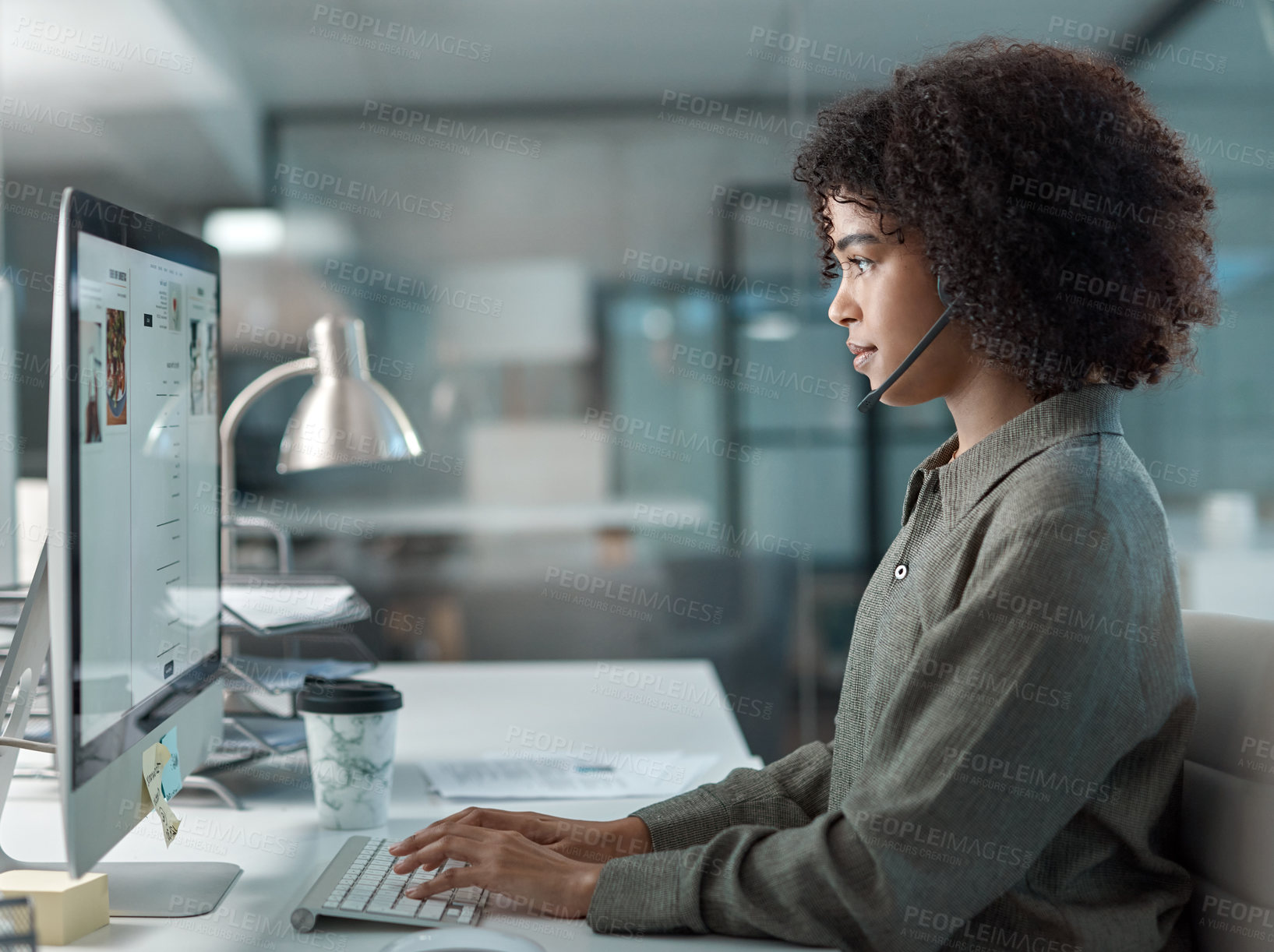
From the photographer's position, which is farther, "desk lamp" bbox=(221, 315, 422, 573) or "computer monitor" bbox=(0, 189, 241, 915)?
"desk lamp" bbox=(221, 315, 422, 573)

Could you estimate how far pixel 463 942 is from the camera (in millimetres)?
743

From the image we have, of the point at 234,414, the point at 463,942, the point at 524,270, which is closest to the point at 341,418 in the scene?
the point at 234,414

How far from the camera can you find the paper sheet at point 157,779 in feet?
2.96

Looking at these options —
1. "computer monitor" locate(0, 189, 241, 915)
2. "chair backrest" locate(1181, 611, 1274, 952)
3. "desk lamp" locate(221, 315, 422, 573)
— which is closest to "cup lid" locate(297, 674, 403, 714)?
"computer monitor" locate(0, 189, 241, 915)

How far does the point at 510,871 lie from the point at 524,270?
227 centimetres

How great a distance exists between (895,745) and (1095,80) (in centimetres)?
60

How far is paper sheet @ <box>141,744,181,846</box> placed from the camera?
0.90 m

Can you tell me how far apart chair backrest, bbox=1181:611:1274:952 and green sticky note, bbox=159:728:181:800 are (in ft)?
2.85

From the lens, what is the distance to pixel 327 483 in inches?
116

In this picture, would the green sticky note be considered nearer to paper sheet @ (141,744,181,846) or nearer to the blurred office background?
paper sheet @ (141,744,181,846)

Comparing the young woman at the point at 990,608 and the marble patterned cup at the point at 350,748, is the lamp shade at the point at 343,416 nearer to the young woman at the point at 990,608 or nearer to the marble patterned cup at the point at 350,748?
the marble patterned cup at the point at 350,748

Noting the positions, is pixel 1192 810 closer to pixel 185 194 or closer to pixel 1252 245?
pixel 1252 245

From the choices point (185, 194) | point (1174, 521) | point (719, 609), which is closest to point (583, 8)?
point (185, 194)

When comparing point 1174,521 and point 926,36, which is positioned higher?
point 926,36
